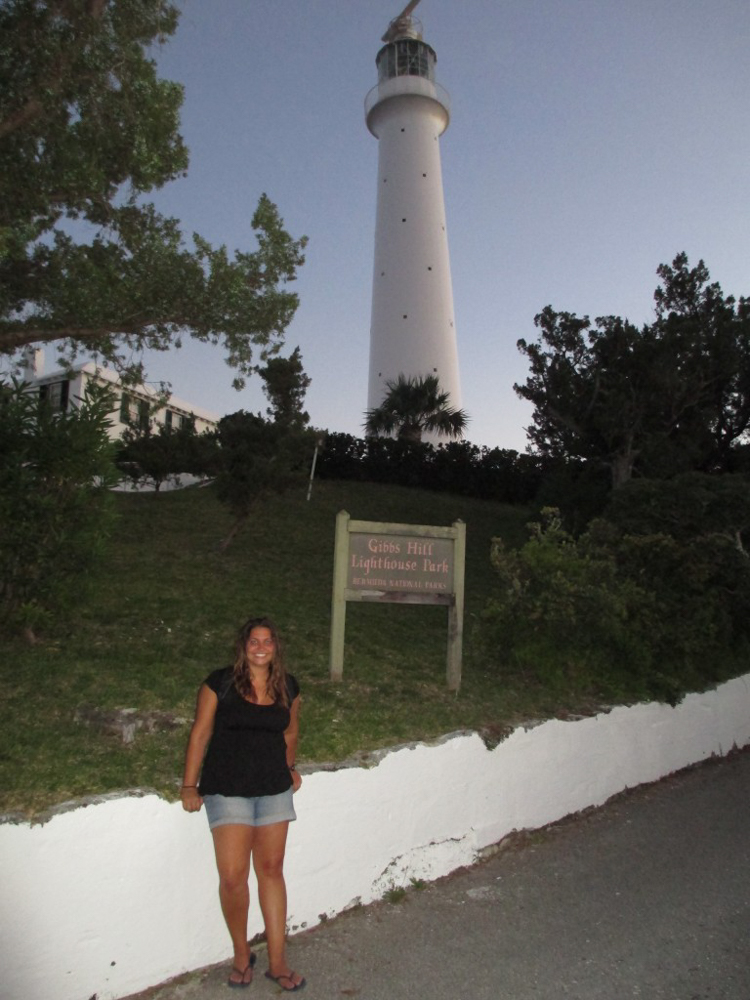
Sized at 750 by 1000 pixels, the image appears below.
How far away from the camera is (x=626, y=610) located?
7.93 meters

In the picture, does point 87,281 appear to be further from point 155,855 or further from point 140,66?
point 155,855

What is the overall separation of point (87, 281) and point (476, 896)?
8.22m

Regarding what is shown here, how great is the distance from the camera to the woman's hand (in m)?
3.75

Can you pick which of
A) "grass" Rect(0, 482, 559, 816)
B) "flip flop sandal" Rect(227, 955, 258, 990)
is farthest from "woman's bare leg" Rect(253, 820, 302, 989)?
"grass" Rect(0, 482, 559, 816)

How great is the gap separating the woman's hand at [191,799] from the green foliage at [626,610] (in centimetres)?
450

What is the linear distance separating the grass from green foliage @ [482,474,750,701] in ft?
1.85

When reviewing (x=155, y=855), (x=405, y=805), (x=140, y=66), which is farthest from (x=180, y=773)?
(x=140, y=66)

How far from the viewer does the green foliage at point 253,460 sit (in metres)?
14.0

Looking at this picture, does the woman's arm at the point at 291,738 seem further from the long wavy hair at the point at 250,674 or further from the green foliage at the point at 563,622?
the green foliage at the point at 563,622

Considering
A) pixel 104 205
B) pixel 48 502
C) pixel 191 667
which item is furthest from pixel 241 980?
pixel 104 205

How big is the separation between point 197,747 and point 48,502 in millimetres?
3763

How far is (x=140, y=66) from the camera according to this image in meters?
9.16

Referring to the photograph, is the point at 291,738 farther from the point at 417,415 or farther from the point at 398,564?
the point at 417,415

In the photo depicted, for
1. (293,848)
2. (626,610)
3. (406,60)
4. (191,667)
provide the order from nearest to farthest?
(293,848) → (191,667) → (626,610) → (406,60)
